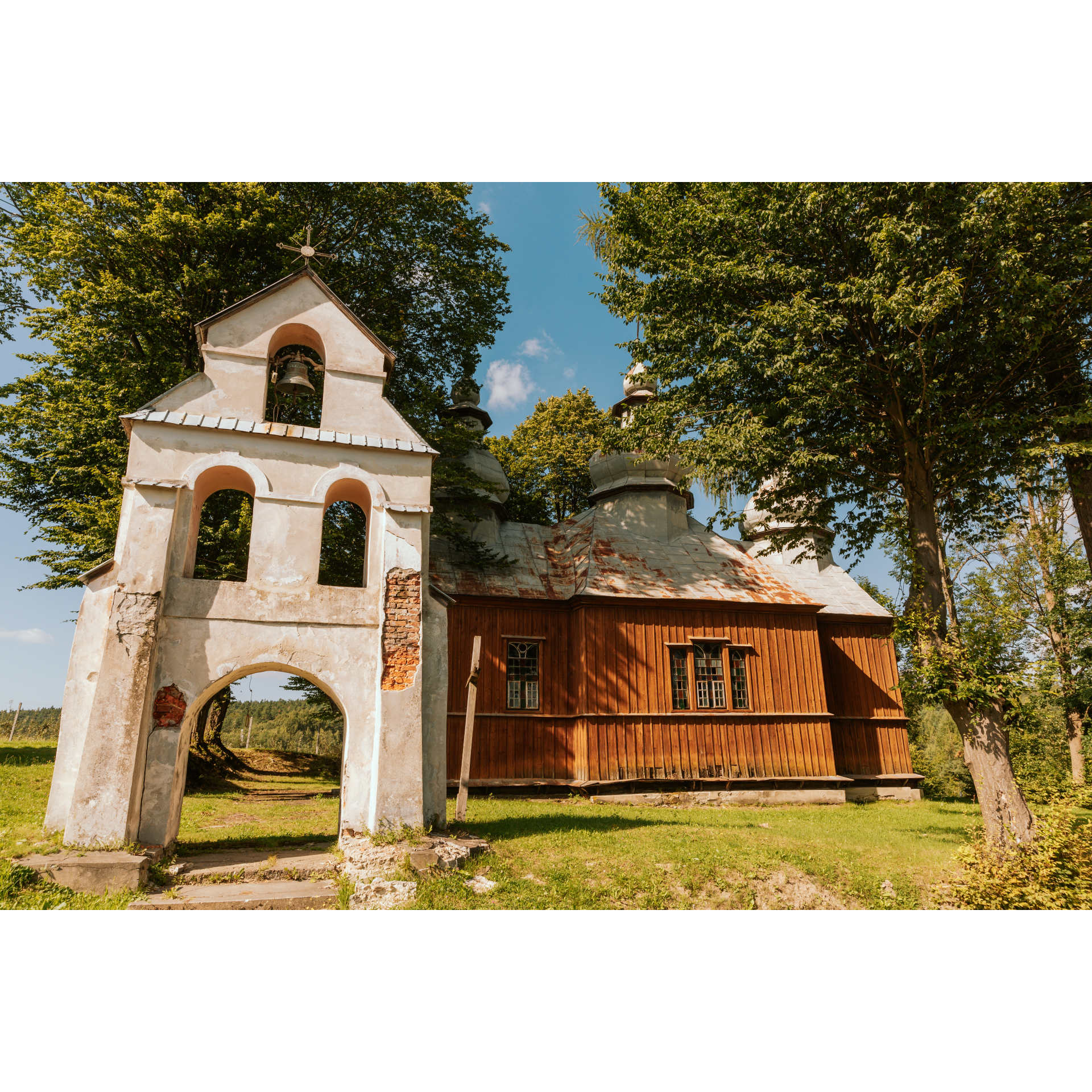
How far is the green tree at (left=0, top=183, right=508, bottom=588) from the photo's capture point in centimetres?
1516

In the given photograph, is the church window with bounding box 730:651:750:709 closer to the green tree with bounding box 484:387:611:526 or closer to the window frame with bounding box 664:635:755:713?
the window frame with bounding box 664:635:755:713

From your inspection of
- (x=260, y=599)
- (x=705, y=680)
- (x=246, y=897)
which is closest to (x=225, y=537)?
(x=260, y=599)

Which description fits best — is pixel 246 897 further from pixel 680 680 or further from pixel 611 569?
pixel 611 569

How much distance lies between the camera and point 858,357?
11281 mm

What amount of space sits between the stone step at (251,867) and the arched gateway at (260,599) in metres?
0.48

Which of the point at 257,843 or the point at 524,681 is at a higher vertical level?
the point at 524,681

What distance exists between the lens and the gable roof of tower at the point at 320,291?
31.5 feet

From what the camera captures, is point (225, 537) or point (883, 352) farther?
point (225, 537)

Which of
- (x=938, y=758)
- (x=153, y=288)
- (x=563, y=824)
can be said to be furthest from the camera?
(x=938, y=758)

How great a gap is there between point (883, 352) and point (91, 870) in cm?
1241

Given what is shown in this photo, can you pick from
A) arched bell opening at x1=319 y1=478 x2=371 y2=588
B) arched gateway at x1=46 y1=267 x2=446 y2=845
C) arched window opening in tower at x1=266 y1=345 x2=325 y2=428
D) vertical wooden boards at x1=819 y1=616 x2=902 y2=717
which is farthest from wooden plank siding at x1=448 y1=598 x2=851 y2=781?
arched gateway at x1=46 y1=267 x2=446 y2=845

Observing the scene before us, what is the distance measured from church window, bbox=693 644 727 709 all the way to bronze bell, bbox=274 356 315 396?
12397mm

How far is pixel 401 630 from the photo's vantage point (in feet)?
29.3

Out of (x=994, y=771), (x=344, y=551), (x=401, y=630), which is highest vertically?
(x=344, y=551)
